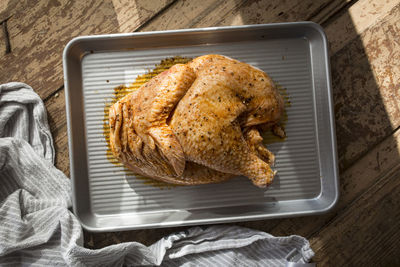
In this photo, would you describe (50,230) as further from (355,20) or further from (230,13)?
(355,20)

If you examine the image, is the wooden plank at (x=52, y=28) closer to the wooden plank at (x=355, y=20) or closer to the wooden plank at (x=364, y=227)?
the wooden plank at (x=355, y=20)

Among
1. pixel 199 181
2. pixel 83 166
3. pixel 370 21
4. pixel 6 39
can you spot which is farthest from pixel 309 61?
pixel 6 39

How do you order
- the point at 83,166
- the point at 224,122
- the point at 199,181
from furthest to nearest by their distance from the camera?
the point at 83,166 < the point at 199,181 < the point at 224,122

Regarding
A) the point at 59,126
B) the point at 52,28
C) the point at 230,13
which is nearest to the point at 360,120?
the point at 230,13

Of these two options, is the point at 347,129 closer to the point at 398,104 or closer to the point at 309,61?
the point at 398,104

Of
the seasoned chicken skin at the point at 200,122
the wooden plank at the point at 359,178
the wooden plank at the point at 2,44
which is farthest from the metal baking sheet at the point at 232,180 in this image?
the wooden plank at the point at 2,44
